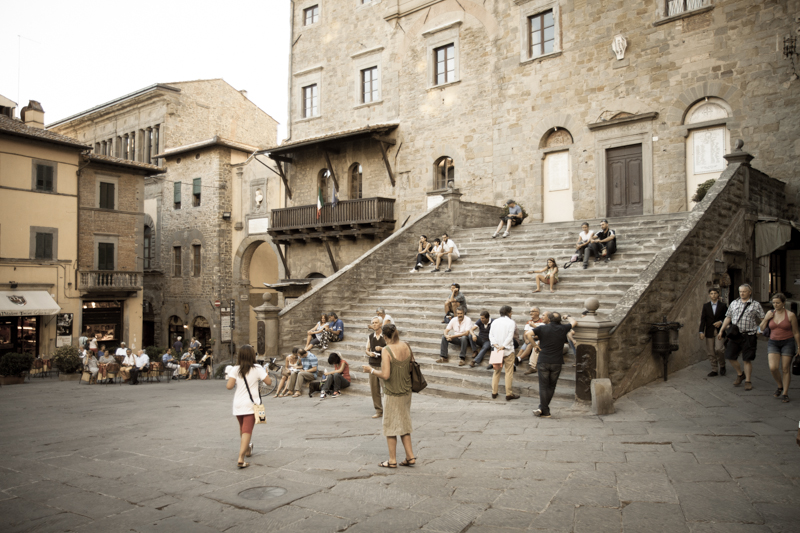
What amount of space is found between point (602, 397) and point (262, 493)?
16.4 feet

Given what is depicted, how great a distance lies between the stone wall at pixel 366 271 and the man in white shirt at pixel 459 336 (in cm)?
456

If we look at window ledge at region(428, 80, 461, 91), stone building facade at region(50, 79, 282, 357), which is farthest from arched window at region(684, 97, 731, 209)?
stone building facade at region(50, 79, 282, 357)

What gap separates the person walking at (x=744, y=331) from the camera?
9.17 metres

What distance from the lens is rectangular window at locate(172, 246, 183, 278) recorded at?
32.5 meters

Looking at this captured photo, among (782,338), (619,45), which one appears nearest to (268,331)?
(782,338)

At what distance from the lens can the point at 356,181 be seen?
26.1m

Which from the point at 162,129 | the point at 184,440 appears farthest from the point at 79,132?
the point at 184,440

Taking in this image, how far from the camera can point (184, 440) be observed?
312 inches

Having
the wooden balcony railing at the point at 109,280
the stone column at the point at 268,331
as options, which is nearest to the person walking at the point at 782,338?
the stone column at the point at 268,331

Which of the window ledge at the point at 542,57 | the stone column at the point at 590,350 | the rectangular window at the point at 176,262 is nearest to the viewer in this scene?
the stone column at the point at 590,350

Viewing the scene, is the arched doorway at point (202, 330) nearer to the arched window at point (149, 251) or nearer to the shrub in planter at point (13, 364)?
the arched window at point (149, 251)

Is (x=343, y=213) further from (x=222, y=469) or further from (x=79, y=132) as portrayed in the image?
(x=79, y=132)

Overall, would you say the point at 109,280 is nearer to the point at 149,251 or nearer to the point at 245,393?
the point at 149,251

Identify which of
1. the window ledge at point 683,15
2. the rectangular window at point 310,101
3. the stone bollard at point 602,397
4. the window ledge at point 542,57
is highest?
the rectangular window at point 310,101
